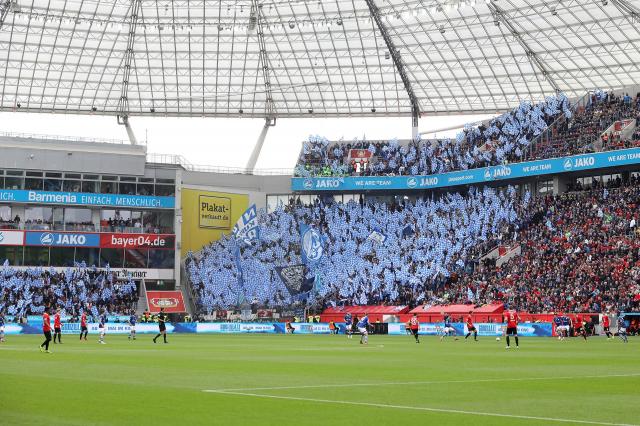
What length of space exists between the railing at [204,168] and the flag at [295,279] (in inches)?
750

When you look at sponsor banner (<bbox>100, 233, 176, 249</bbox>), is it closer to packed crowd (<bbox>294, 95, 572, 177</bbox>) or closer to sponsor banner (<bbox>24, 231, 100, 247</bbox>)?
sponsor banner (<bbox>24, 231, 100, 247</bbox>)

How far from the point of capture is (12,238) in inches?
3494

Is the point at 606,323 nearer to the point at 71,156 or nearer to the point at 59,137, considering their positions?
the point at 71,156

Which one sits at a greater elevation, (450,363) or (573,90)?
(573,90)

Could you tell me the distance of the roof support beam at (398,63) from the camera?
84744 millimetres

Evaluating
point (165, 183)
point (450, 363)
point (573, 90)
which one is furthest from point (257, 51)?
point (450, 363)

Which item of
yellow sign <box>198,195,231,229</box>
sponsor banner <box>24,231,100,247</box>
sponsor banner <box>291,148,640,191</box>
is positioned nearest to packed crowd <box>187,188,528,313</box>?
sponsor banner <box>291,148,640,191</box>

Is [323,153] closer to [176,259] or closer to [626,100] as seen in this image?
[176,259]

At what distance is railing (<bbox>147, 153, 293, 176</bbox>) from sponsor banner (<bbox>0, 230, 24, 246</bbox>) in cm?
1488

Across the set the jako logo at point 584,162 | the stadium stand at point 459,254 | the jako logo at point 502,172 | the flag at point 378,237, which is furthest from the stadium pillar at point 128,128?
the jako logo at point 584,162

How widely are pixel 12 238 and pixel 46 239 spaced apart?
2.96 meters

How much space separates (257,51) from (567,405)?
258 ft

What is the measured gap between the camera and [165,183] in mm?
96062

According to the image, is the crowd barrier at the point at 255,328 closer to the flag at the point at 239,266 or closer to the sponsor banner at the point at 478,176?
the flag at the point at 239,266
